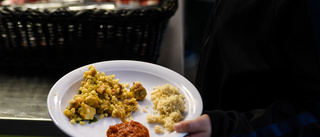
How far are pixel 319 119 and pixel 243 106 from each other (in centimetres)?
22

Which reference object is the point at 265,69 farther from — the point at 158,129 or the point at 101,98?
the point at 101,98

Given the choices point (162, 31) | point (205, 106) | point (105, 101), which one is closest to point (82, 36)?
point (162, 31)

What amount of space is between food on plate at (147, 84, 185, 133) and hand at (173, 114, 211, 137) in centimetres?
5

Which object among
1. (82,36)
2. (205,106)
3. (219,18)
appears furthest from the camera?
(82,36)

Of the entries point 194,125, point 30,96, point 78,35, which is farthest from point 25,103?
point 194,125

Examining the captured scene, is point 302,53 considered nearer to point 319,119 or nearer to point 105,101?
point 319,119

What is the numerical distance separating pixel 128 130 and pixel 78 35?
1.99 feet

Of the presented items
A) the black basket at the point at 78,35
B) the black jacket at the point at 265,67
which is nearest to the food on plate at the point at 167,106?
the black jacket at the point at 265,67

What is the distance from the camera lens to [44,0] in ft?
6.43

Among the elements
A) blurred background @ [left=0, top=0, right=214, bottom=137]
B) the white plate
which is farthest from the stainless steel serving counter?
the white plate

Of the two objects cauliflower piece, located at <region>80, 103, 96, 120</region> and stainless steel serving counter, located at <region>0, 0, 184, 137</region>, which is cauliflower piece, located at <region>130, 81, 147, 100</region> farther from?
stainless steel serving counter, located at <region>0, 0, 184, 137</region>

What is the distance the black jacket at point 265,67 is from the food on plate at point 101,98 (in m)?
A: 0.25

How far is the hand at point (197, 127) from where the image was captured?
83 cm

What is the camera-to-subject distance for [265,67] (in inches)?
35.1
